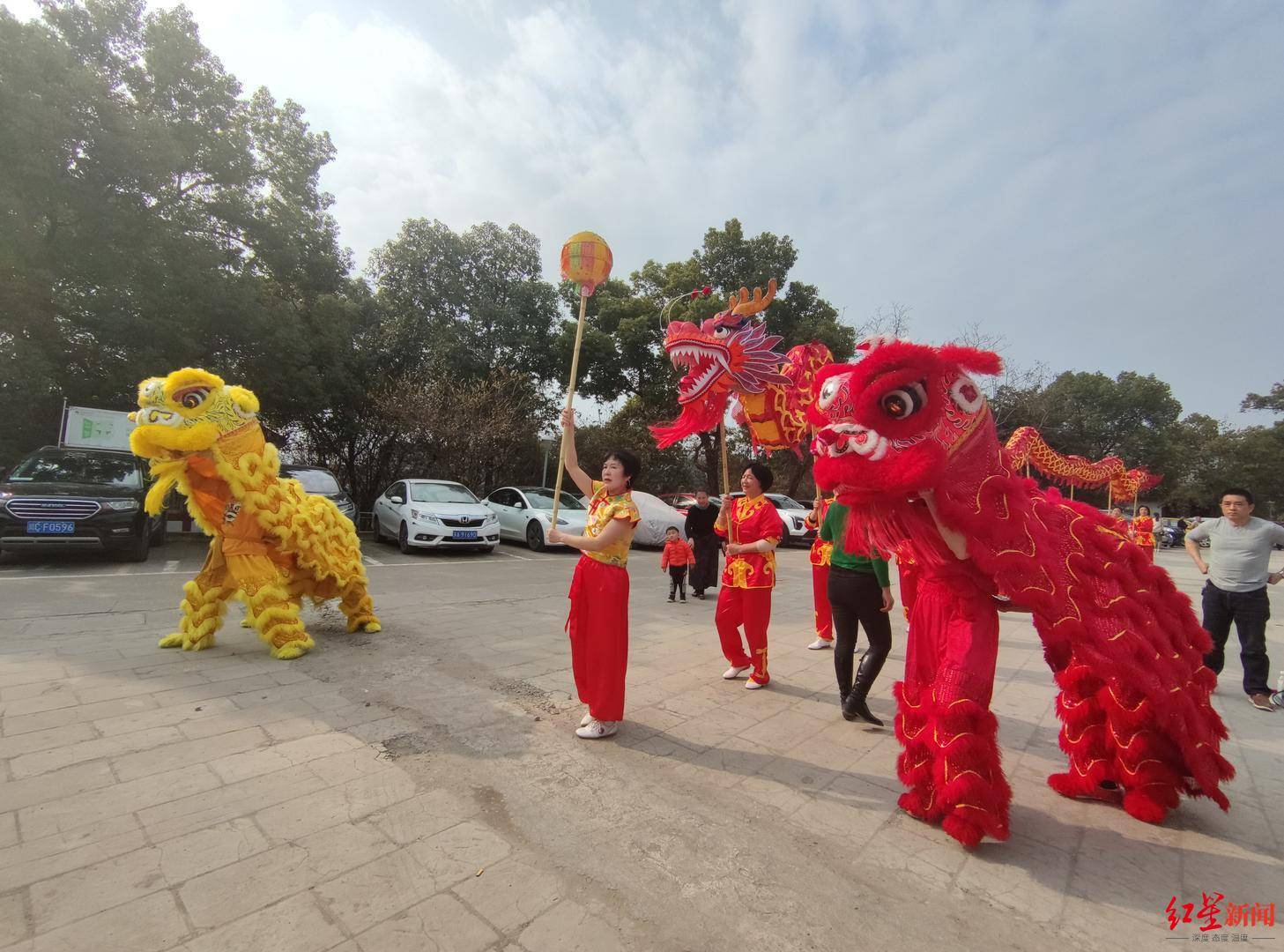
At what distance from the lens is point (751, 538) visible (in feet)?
14.4

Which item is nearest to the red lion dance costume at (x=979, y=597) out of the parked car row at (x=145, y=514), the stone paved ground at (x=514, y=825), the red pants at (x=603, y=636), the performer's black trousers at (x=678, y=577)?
the stone paved ground at (x=514, y=825)

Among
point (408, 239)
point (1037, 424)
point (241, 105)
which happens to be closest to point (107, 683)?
point (241, 105)

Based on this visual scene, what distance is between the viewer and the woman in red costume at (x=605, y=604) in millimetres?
3312

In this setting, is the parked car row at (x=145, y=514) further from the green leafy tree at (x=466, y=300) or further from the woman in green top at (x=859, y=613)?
the green leafy tree at (x=466, y=300)

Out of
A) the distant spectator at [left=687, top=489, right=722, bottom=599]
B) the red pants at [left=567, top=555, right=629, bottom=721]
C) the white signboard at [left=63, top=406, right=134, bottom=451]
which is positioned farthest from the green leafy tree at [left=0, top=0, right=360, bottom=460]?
the red pants at [left=567, top=555, right=629, bottom=721]

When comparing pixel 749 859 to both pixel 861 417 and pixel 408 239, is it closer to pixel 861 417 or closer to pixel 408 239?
pixel 861 417

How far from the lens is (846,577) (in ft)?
12.3

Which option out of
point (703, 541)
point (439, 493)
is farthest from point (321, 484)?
point (703, 541)

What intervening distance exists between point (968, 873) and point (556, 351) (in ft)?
54.3

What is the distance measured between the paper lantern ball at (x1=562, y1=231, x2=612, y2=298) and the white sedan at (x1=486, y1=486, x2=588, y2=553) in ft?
27.0

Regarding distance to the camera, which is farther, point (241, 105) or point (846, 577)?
point (241, 105)

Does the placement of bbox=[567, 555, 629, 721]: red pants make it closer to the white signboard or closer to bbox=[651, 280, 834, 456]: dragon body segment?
bbox=[651, 280, 834, 456]: dragon body segment

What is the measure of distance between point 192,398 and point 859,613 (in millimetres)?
4600

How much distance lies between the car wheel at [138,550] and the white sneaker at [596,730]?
25.6ft
